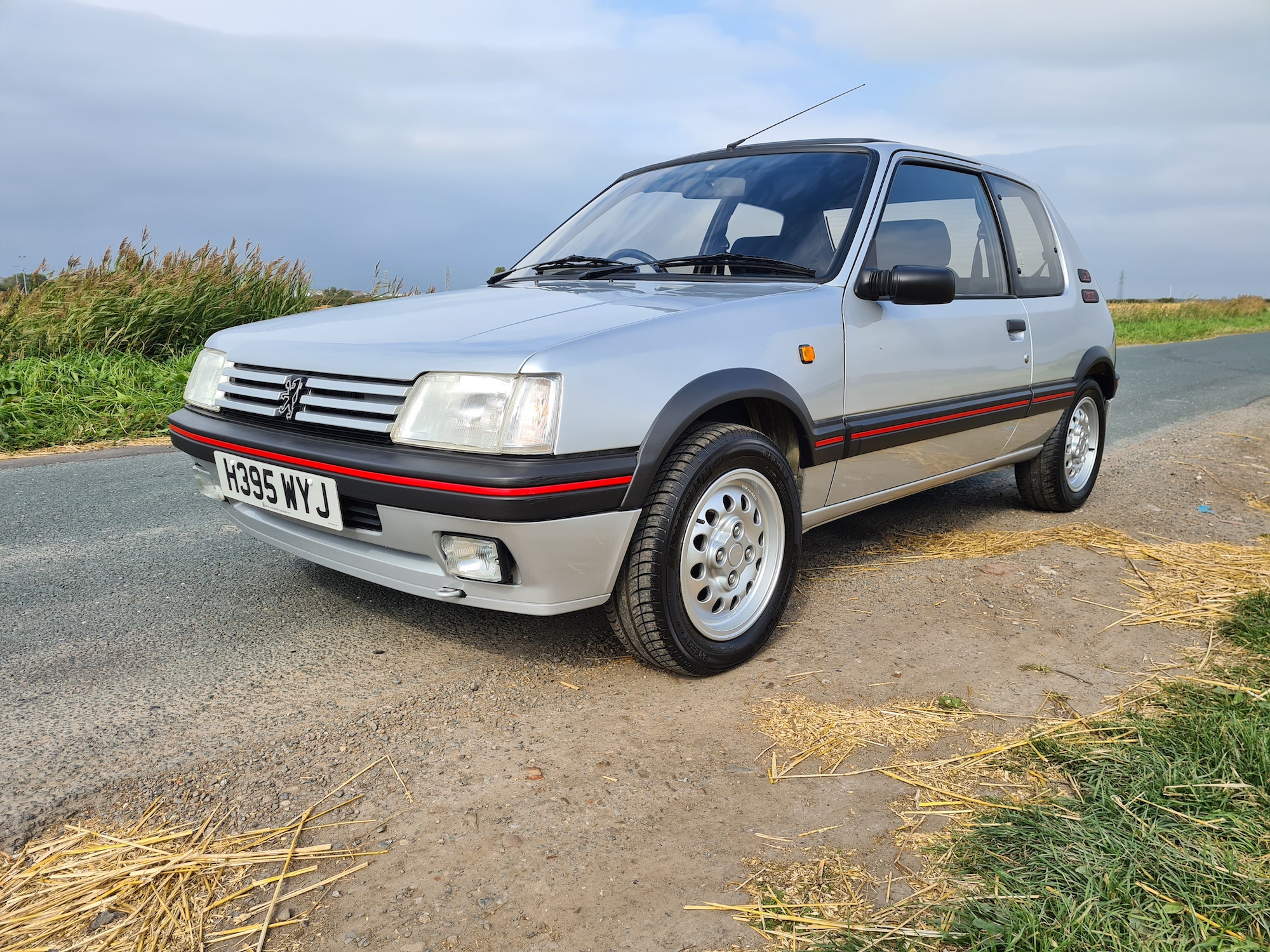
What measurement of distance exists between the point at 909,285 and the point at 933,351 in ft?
1.52

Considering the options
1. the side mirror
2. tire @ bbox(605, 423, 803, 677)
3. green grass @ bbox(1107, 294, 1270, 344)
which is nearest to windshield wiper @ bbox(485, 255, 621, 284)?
the side mirror

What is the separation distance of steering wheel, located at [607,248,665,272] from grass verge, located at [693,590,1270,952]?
2.04m

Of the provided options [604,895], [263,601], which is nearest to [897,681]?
[604,895]

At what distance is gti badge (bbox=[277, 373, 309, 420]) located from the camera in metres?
2.58

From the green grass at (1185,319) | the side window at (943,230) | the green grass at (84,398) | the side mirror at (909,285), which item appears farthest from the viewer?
the green grass at (1185,319)

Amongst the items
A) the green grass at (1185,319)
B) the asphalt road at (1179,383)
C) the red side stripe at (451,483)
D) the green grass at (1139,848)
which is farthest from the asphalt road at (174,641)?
the green grass at (1185,319)

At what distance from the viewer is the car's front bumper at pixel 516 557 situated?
7.54 ft

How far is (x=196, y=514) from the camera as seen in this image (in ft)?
14.6

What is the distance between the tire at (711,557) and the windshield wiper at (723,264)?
68 centimetres

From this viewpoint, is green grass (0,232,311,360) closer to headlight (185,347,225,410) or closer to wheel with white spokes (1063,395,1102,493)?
headlight (185,347,225,410)

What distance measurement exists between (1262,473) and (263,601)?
6.19 m

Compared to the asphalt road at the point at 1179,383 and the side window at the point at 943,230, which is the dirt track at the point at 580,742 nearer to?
the side window at the point at 943,230

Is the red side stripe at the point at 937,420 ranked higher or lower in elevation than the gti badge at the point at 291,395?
lower

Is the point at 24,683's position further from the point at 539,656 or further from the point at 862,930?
the point at 862,930
